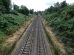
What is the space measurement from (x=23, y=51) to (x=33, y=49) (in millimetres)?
1679

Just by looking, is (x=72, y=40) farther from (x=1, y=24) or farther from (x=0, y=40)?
(x=1, y=24)

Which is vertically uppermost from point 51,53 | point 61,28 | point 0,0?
point 0,0

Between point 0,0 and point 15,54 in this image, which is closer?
point 15,54

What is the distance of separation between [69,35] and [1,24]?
13897 mm

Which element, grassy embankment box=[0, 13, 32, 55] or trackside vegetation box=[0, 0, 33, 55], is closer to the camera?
grassy embankment box=[0, 13, 32, 55]

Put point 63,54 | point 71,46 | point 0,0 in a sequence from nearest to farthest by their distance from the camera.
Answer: point 63,54 → point 71,46 → point 0,0

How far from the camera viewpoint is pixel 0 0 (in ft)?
212

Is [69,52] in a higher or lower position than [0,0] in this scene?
lower

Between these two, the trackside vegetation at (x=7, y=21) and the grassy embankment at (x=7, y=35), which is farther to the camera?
the trackside vegetation at (x=7, y=21)

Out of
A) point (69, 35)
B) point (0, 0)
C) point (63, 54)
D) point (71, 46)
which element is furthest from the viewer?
point (0, 0)

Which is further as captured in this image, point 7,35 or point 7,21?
point 7,21

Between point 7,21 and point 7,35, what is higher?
point 7,21

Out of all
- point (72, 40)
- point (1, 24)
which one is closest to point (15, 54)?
point (72, 40)

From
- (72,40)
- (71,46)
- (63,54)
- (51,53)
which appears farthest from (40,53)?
(72,40)
